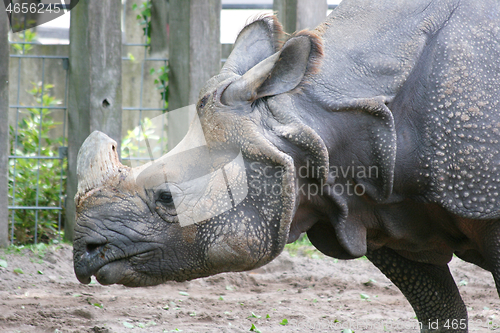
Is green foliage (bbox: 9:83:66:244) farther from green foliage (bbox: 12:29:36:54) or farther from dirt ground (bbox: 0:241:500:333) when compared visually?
green foliage (bbox: 12:29:36:54)

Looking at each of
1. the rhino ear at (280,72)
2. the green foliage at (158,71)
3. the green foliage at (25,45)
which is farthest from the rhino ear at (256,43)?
the green foliage at (25,45)

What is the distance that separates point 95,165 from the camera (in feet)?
8.35

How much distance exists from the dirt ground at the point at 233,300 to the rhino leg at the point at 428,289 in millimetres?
668

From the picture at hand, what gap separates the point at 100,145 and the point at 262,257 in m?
0.87

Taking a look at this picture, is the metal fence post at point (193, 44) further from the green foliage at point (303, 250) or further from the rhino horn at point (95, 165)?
the rhino horn at point (95, 165)

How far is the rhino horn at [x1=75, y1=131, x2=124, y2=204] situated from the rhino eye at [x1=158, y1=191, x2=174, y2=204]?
0.22m

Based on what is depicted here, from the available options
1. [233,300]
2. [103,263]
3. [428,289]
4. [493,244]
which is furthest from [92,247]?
[233,300]

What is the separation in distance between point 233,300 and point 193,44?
92.6 inches

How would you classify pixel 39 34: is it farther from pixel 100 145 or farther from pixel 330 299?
pixel 100 145

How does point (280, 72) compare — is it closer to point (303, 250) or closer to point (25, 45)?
point (303, 250)

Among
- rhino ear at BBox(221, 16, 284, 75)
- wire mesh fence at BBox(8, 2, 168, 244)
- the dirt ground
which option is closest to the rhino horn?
rhino ear at BBox(221, 16, 284, 75)

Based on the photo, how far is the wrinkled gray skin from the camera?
2498mm

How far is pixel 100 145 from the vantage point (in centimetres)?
261

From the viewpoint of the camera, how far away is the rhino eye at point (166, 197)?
2.52 meters
